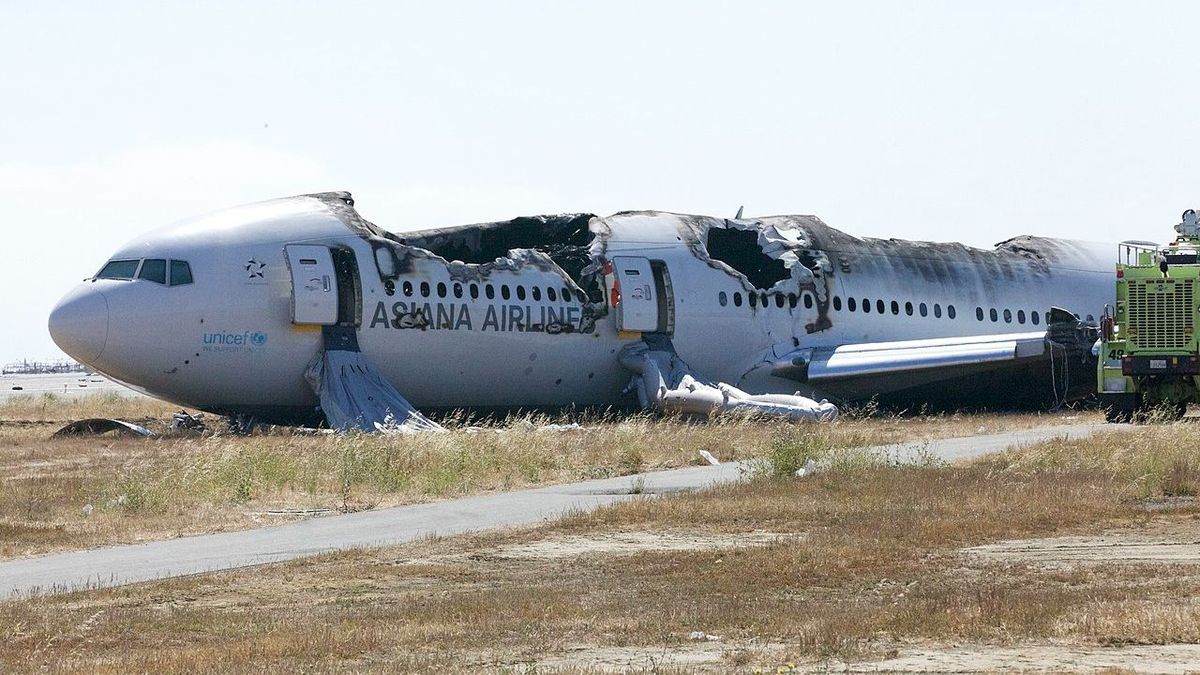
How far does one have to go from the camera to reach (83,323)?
29406mm

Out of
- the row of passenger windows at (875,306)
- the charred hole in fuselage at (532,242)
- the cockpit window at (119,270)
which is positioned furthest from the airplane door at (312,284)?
the row of passenger windows at (875,306)

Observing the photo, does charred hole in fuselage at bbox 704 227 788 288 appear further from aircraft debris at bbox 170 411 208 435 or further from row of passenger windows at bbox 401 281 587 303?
aircraft debris at bbox 170 411 208 435

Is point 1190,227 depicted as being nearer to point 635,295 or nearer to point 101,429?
point 635,295

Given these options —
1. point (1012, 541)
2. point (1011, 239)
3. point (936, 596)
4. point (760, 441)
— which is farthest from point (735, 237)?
point (936, 596)

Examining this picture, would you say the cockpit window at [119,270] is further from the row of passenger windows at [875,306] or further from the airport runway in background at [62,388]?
the airport runway in background at [62,388]

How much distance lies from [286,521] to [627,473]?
6.40m

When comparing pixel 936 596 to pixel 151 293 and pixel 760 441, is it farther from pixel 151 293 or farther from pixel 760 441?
pixel 151 293

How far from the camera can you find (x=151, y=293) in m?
29.8

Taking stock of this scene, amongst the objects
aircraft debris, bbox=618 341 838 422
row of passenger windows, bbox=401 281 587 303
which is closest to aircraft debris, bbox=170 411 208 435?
row of passenger windows, bbox=401 281 587 303

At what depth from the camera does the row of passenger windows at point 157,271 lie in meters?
30.1

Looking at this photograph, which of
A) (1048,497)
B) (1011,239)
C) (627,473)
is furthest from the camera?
(1011,239)

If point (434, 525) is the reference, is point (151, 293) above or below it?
above

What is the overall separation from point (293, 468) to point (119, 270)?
34.2ft

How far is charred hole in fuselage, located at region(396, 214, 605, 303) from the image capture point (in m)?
34.9
